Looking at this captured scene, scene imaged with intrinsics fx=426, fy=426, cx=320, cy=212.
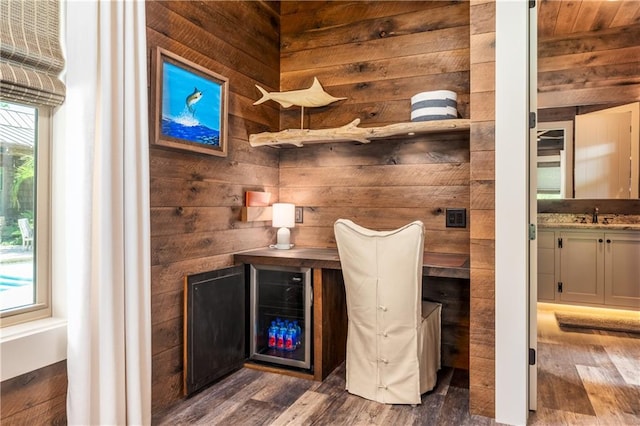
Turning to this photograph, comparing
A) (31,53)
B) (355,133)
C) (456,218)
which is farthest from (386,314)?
(31,53)

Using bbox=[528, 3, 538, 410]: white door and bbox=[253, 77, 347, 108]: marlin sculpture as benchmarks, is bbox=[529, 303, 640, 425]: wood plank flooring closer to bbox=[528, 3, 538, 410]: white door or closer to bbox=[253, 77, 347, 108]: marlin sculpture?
bbox=[528, 3, 538, 410]: white door

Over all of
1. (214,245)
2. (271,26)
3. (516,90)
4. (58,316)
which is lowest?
(58,316)

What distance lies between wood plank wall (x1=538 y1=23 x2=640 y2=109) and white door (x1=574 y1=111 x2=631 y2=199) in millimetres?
231

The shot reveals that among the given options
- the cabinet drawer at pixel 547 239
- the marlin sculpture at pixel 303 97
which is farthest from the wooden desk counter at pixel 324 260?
the cabinet drawer at pixel 547 239

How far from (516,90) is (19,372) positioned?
2479 mm

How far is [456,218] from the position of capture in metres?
2.83

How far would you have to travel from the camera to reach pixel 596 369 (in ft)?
9.44

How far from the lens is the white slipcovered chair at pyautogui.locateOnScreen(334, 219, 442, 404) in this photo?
7.48 feet

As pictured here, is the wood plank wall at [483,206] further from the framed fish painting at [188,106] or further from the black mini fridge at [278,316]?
the framed fish painting at [188,106]

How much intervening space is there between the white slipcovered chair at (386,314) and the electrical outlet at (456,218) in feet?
2.22

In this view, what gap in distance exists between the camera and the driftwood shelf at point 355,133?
2.57m

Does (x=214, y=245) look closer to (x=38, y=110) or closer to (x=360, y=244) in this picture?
(x=360, y=244)

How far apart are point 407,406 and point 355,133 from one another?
1.68 meters

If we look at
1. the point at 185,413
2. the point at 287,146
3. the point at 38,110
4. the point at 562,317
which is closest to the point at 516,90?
the point at 287,146
